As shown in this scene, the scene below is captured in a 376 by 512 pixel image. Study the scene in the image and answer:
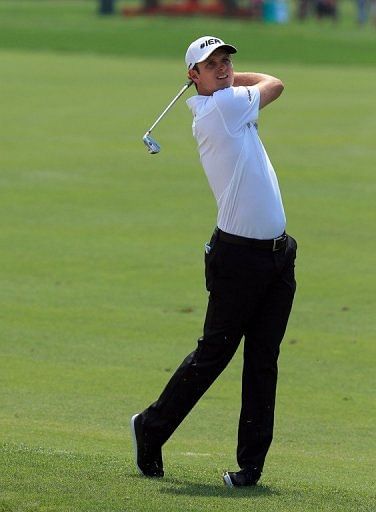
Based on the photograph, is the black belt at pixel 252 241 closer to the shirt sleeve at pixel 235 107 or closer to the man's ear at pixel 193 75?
the shirt sleeve at pixel 235 107

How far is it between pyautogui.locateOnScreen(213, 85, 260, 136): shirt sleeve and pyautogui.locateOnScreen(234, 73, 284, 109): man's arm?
0.45 feet

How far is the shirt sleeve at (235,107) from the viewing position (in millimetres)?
6809

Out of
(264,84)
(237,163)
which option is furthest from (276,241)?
(264,84)

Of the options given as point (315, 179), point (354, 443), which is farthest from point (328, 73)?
point (354, 443)

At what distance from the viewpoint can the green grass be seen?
7006mm

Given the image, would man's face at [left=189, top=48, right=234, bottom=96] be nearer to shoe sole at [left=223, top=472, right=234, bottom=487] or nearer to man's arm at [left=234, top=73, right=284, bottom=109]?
man's arm at [left=234, top=73, right=284, bottom=109]

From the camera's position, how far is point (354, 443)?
855 cm

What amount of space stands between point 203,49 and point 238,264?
1047 mm

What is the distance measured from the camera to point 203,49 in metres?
6.88

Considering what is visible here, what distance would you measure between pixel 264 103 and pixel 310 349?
4.10 metres

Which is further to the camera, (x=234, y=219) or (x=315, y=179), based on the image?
A: (x=315, y=179)

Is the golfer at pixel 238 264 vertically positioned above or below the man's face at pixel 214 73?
below

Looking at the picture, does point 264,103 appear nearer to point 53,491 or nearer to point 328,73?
point 53,491

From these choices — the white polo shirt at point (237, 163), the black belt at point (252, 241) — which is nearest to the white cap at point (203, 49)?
the white polo shirt at point (237, 163)
